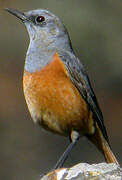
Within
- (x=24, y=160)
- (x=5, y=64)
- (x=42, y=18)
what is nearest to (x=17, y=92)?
(x=5, y=64)

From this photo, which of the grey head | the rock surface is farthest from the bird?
the rock surface

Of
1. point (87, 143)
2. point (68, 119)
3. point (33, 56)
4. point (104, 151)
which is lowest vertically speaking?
point (87, 143)

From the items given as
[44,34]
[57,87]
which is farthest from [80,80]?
[44,34]

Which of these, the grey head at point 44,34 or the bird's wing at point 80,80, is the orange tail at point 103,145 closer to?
the bird's wing at point 80,80

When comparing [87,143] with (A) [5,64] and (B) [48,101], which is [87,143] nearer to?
(A) [5,64]

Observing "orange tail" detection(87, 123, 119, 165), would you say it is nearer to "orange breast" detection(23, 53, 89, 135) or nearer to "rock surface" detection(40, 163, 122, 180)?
"orange breast" detection(23, 53, 89, 135)

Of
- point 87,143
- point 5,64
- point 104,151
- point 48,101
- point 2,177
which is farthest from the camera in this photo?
point 5,64
